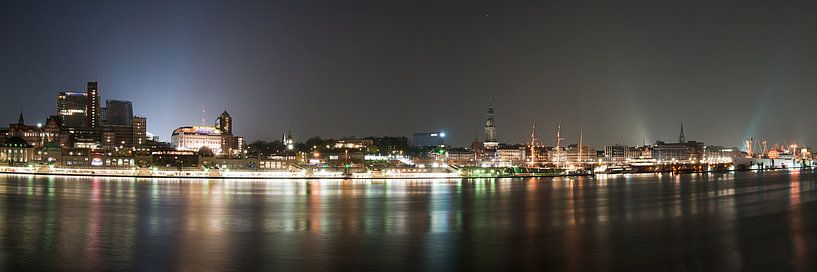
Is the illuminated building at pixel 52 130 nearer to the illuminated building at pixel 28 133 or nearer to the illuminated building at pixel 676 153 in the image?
the illuminated building at pixel 28 133

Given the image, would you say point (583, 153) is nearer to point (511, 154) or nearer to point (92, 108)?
point (511, 154)

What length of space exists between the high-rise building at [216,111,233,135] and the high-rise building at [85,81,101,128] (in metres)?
30.0

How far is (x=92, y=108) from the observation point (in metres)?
160

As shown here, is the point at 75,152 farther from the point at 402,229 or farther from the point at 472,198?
the point at 402,229

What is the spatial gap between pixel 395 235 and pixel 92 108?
15641 cm

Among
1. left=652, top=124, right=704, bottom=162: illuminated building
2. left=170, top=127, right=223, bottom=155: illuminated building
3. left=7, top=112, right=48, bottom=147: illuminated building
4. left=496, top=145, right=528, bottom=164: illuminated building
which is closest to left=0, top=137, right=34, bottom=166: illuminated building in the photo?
left=7, top=112, right=48, bottom=147: illuminated building

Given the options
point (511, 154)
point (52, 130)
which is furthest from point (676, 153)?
point (52, 130)

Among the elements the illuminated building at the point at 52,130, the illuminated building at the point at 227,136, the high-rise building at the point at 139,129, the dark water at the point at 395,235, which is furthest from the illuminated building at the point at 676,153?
the dark water at the point at 395,235

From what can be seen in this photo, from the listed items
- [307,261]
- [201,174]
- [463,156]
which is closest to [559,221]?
[307,261]

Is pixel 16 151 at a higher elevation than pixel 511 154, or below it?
higher

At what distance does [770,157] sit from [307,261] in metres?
198

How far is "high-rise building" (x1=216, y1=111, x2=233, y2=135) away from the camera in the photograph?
151 metres

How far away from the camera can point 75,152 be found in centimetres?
→ 9550

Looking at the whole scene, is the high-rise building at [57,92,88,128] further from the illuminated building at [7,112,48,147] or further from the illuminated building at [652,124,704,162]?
the illuminated building at [652,124,704,162]
